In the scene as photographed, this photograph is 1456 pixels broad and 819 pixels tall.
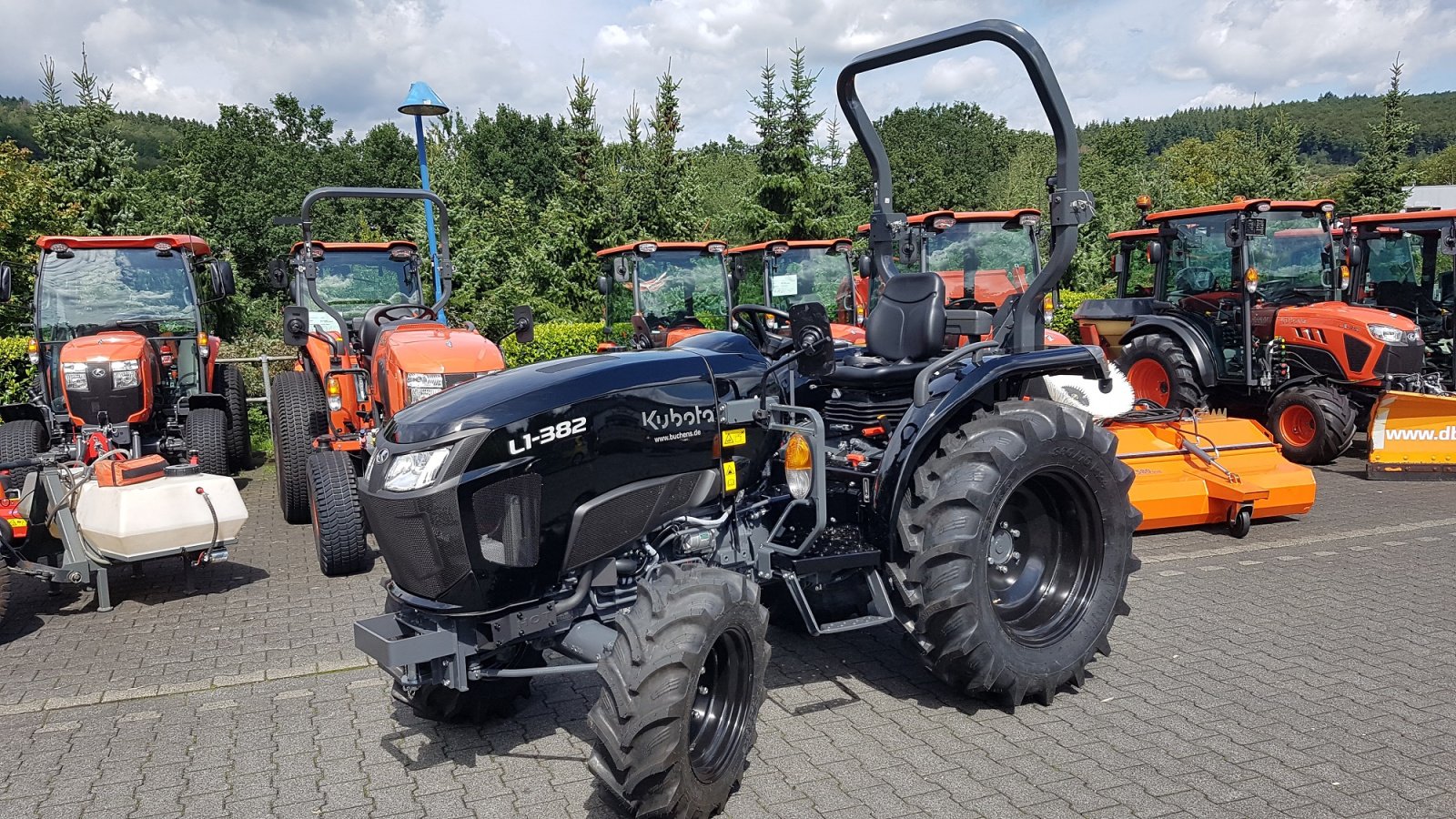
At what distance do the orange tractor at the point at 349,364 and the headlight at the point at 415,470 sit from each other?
3052mm

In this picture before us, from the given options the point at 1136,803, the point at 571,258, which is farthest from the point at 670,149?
the point at 1136,803

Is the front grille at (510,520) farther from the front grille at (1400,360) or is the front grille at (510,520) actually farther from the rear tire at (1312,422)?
the front grille at (1400,360)

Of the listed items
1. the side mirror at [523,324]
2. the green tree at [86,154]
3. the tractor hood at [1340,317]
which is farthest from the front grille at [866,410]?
the green tree at [86,154]

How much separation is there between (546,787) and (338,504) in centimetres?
332

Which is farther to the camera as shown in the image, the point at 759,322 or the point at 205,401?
the point at 205,401

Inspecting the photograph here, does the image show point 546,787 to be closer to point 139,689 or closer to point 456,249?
point 139,689

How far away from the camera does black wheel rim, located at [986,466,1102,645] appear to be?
14.2ft

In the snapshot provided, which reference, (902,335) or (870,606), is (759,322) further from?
(870,606)

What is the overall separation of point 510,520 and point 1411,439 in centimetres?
839

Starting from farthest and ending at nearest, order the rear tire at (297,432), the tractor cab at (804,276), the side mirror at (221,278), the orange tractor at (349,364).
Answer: the tractor cab at (804,276), the side mirror at (221,278), the rear tire at (297,432), the orange tractor at (349,364)

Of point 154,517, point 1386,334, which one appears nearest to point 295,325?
point 154,517

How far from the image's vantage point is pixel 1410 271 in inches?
426

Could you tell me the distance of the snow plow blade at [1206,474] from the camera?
21.7 ft

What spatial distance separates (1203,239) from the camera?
1021cm
